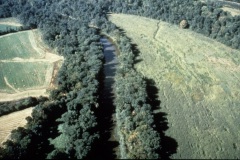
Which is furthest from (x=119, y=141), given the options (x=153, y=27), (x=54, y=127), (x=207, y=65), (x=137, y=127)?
(x=153, y=27)

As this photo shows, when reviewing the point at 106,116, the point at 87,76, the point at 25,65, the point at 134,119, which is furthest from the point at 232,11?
the point at 25,65

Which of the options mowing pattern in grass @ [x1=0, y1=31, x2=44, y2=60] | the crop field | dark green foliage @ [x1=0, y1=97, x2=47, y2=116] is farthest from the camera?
mowing pattern in grass @ [x1=0, y1=31, x2=44, y2=60]

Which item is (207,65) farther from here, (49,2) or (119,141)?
(49,2)


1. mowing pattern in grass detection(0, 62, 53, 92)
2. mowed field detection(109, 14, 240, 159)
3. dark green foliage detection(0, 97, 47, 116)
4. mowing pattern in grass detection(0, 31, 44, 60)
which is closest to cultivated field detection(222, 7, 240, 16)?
mowed field detection(109, 14, 240, 159)

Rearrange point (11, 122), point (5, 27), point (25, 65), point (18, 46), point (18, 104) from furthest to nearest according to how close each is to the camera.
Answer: point (5, 27)
point (18, 46)
point (25, 65)
point (18, 104)
point (11, 122)

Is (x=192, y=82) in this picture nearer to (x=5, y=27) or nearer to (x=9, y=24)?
(x=5, y=27)

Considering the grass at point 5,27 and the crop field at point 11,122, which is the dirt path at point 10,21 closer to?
the grass at point 5,27

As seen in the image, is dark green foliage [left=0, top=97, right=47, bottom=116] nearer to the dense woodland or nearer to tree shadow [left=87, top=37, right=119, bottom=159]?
the dense woodland
